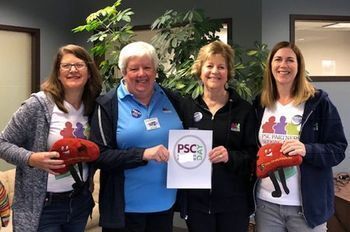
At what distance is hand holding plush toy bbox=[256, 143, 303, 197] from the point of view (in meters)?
1.88

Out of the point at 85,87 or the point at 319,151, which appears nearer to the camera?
the point at 319,151

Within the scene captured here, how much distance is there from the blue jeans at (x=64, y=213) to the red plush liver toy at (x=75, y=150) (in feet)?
0.57

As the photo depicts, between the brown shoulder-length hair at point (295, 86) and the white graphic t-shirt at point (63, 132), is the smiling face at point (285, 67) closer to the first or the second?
the brown shoulder-length hair at point (295, 86)

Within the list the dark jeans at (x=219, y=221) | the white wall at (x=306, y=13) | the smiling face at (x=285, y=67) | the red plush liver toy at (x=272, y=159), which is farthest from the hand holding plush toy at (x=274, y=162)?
the white wall at (x=306, y=13)

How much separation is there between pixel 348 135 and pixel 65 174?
3.31m

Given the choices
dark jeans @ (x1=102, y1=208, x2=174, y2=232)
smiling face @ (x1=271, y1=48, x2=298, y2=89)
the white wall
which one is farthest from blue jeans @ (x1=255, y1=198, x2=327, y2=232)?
the white wall

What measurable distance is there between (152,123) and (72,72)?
18.0 inches

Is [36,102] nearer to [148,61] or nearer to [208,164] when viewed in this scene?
[148,61]

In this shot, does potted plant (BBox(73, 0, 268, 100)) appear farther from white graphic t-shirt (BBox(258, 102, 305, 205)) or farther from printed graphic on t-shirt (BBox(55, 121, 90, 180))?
printed graphic on t-shirt (BBox(55, 121, 90, 180))

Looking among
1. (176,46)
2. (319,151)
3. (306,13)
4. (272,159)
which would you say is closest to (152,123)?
(272,159)

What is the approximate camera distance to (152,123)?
190 centimetres

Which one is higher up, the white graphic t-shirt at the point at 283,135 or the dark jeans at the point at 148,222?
the white graphic t-shirt at the point at 283,135

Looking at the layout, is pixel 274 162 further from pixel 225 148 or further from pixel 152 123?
pixel 152 123

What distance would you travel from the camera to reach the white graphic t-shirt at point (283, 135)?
1.99 meters
